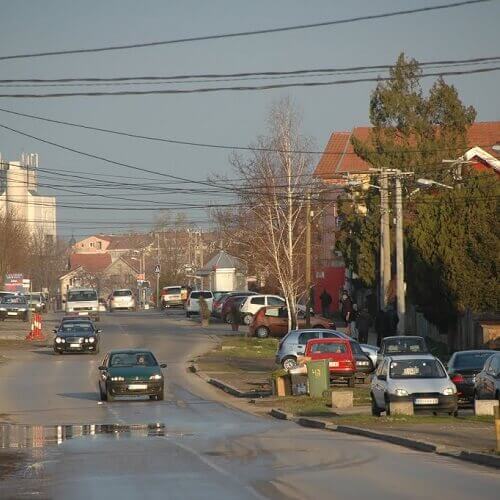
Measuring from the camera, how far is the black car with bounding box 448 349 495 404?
105 ft

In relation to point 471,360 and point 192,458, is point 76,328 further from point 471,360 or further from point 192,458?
point 192,458

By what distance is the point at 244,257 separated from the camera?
82250 millimetres

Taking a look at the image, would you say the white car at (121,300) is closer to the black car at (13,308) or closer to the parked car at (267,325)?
the black car at (13,308)

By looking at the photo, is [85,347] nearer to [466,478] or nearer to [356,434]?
[356,434]

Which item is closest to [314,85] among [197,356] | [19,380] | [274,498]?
[274,498]

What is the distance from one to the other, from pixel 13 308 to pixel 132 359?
42061 millimetres

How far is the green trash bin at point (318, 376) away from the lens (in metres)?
35.7

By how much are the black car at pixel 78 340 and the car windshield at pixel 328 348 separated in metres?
18.6

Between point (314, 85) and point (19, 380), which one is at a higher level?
point (314, 85)

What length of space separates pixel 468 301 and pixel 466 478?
1274 inches

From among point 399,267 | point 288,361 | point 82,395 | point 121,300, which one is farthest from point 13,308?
point 82,395

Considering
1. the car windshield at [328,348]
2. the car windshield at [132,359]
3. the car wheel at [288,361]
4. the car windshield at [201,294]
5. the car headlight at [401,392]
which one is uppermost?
the car windshield at [201,294]

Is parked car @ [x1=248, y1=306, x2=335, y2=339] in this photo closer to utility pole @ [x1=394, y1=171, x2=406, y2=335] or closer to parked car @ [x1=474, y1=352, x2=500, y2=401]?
utility pole @ [x1=394, y1=171, x2=406, y2=335]

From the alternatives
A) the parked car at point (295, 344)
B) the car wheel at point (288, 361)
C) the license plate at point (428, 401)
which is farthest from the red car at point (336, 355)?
the license plate at point (428, 401)
